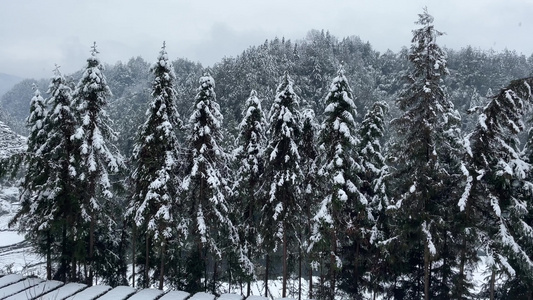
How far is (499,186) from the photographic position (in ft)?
57.1

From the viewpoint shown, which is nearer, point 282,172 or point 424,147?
point 424,147

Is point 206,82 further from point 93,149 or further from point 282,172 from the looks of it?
point 93,149

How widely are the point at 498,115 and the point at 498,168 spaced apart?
2.46 meters

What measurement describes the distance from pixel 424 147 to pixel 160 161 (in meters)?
14.4

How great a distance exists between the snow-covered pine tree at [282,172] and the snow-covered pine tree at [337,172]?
166 centimetres

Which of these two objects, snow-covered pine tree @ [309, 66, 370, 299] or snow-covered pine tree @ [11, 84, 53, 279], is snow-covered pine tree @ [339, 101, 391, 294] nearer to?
snow-covered pine tree @ [309, 66, 370, 299]

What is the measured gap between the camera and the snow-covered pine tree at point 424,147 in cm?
1700

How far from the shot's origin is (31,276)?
8016mm

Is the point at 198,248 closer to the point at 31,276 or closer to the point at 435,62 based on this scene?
the point at 31,276

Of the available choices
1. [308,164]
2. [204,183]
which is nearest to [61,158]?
[204,183]

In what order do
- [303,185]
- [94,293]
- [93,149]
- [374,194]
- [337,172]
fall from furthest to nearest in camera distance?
[303,185] → [374,194] → [93,149] → [337,172] → [94,293]

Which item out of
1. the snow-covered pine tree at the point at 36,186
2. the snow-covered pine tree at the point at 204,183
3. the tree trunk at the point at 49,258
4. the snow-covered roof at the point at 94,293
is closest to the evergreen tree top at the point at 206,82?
the snow-covered pine tree at the point at 204,183

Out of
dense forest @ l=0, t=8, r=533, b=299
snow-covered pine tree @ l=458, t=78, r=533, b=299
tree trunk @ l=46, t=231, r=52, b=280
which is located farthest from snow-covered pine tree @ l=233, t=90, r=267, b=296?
tree trunk @ l=46, t=231, r=52, b=280

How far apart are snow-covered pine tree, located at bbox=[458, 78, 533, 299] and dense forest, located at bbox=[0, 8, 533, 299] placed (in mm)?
70
